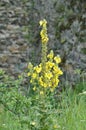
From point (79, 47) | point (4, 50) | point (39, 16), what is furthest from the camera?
point (4, 50)

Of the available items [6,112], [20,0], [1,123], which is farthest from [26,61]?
[1,123]

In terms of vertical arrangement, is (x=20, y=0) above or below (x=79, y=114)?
above

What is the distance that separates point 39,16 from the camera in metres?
6.71

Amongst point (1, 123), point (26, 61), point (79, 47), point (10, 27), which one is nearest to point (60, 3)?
point (79, 47)

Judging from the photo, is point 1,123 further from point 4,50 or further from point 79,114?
point 4,50

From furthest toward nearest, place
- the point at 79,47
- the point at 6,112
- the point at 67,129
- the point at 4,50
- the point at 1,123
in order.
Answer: the point at 4,50, the point at 79,47, the point at 6,112, the point at 1,123, the point at 67,129

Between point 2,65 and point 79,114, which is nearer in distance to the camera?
point 79,114

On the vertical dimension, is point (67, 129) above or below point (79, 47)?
below

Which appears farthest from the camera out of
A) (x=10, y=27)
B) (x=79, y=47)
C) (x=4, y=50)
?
(x=10, y=27)

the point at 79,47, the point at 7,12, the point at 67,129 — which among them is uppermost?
the point at 7,12

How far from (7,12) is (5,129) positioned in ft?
15.6

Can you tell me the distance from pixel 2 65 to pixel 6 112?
2856 millimetres

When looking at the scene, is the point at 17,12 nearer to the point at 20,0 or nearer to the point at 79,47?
the point at 20,0

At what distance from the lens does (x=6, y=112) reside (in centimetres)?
405
